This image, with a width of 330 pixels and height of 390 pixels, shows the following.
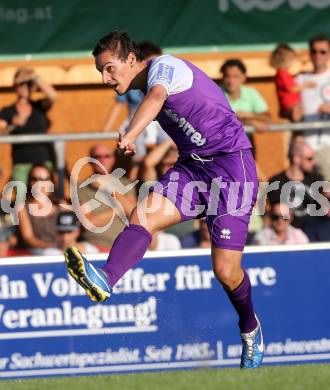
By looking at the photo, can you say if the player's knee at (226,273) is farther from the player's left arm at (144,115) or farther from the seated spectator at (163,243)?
the seated spectator at (163,243)

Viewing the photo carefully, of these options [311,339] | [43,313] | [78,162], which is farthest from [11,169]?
[311,339]

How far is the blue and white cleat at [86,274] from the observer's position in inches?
270

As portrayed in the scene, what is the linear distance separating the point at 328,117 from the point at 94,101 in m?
2.70

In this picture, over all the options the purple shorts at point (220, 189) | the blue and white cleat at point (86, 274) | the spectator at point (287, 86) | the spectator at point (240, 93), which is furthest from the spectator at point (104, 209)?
the blue and white cleat at point (86, 274)

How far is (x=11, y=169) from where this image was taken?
10.3 metres

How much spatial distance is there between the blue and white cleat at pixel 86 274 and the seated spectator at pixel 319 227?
360 cm

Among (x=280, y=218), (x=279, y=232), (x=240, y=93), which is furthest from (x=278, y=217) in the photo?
(x=240, y=93)

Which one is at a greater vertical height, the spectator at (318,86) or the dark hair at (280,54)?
the dark hair at (280,54)

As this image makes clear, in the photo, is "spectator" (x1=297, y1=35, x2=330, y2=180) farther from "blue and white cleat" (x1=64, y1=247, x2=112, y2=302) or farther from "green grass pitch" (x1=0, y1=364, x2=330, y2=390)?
"blue and white cleat" (x1=64, y1=247, x2=112, y2=302)

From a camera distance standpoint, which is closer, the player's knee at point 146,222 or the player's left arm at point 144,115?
the player's left arm at point 144,115

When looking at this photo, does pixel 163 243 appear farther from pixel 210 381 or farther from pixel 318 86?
pixel 210 381

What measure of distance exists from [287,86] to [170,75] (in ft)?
12.9

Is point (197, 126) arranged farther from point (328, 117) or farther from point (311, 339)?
point (328, 117)

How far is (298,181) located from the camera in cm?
1038
